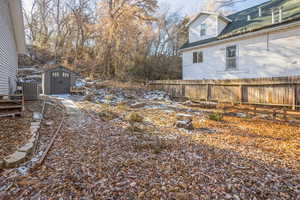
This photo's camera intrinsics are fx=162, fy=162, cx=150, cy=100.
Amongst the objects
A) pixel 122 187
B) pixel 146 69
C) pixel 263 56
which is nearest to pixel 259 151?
pixel 122 187

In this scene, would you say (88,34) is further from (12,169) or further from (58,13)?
(12,169)

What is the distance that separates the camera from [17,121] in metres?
4.76

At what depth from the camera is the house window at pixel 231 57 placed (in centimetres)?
1135

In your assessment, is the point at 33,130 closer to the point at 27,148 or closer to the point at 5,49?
the point at 27,148

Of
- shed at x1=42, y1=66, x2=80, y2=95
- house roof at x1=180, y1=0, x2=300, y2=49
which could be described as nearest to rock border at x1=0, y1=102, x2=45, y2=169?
house roof at x1=180, y1=0, x2=300, y2=49

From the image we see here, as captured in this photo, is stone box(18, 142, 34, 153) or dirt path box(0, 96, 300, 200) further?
stone box(18, 142, 34, 153)

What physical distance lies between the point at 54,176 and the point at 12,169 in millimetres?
727

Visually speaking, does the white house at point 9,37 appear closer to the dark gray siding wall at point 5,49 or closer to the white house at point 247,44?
the dark gray siding wall at point 5,49

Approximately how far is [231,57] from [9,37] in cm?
1345

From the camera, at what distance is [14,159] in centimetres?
262

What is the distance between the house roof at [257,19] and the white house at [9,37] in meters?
11.8

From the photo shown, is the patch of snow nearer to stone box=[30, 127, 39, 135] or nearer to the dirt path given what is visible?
the dirt path

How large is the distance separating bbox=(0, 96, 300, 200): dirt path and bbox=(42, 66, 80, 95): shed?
12514 millimetres

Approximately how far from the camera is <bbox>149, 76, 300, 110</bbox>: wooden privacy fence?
301 inches
